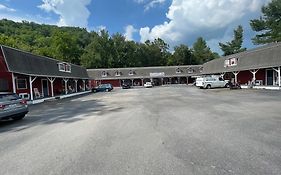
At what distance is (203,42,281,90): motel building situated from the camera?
82.1 ft

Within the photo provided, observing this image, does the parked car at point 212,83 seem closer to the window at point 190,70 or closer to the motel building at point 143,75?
the motel building at point 143,75

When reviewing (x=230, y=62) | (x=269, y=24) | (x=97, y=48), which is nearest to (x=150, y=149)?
(x=230, y=62)

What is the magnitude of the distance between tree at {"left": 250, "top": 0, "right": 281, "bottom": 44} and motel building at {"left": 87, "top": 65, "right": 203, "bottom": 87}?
17.4 metres

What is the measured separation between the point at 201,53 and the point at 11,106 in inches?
3187

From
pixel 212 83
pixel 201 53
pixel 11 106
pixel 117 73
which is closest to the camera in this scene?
pixel 11 106

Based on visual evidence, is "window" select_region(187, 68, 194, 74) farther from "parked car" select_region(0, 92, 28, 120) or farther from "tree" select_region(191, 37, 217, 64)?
"parked car" select_region(0, 92, 28, 120)

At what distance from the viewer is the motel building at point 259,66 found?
82.1 feet

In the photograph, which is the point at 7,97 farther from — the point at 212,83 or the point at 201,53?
the point at 201,53

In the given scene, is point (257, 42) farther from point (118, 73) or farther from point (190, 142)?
point (190, 142)

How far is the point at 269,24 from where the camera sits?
43.3 metres

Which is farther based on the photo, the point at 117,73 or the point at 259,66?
the point at 117,73

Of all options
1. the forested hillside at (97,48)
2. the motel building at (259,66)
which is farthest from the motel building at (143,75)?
the motel building at (259,66)

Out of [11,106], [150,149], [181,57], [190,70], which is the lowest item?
[150,149]

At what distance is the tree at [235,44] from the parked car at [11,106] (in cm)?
6872
